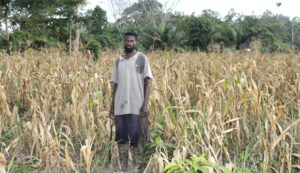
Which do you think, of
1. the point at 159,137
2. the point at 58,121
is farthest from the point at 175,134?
the point at 58,121

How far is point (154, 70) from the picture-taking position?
4.88 meters

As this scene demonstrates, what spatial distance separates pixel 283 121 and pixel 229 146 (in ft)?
1.57

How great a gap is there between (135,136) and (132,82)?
1.44 feet

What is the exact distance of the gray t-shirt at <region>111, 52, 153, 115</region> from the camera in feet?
9.99

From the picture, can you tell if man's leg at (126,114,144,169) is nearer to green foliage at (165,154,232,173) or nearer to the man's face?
the man's face

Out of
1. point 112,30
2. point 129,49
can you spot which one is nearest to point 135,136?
point 129,49

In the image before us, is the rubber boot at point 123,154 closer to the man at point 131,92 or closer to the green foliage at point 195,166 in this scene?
the man at point 131,92

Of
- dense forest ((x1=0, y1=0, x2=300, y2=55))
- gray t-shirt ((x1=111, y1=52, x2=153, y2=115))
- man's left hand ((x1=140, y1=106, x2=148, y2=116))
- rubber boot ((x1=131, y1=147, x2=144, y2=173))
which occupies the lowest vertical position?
rubber boot ((x1=131, y1=147, x2=144, y2=173))

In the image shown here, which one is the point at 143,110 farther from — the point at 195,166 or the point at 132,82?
the point at 195,166

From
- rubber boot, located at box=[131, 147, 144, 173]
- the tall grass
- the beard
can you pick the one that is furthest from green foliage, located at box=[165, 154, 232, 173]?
the beard

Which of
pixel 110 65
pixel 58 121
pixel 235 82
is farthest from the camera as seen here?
pixel 110 65

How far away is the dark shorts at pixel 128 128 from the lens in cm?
308

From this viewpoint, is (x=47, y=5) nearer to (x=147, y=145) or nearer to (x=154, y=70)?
(x=154, y=70)

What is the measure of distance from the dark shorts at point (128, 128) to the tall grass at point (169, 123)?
4.4 inches
